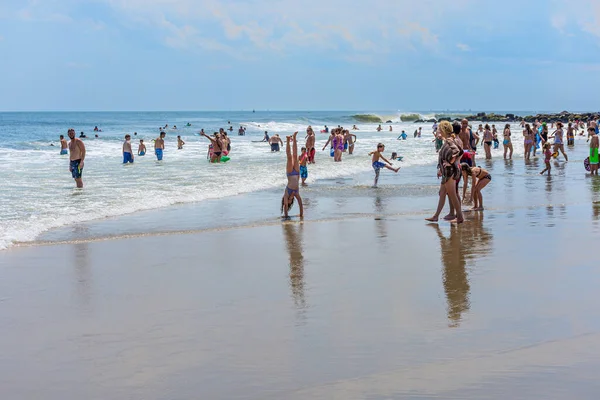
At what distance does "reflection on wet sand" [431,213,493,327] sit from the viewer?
6418 mm

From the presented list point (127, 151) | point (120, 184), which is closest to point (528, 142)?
point (127, 151)

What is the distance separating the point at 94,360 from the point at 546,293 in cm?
419

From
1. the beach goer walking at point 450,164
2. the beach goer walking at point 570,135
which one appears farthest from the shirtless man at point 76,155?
the beach goer walking at point 570,135

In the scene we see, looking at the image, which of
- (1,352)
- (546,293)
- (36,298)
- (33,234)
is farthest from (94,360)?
(33,234)

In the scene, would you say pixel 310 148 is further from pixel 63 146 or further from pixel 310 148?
pixel 63 146

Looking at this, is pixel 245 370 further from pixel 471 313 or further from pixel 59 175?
pixel 59 175

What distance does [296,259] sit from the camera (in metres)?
8.69

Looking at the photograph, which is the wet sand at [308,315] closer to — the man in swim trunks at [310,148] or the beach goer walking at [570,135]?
the man in swim trunks at [310,148]

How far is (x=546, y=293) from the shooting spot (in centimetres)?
676

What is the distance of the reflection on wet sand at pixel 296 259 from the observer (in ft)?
22.4

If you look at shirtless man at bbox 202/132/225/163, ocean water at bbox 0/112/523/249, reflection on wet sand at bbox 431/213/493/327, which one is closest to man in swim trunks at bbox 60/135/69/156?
ocean water at bbox 0/112/523/249

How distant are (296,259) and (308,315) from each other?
2.55 metres

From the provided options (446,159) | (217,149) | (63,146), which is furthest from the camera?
(63,146)

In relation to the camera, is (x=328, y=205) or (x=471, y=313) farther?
(x=328, y=205)
